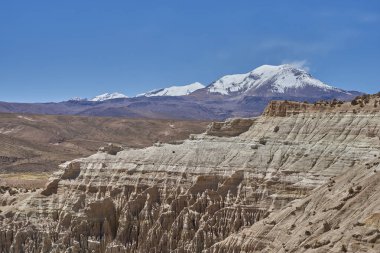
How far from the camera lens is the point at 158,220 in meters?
57.2

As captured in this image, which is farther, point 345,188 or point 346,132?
point 346,132

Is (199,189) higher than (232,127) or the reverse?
the reverse

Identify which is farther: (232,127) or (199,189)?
(232,127)

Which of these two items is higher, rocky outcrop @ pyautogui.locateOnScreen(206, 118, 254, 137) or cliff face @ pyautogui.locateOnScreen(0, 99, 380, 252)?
rocky outcrop @ pyautogui.locateOnScreen(206, 118, 254, 137)

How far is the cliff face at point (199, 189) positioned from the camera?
51.2 m

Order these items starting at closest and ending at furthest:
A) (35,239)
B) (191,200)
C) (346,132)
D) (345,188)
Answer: (345,188), (346,132), (191,200), (35,239)

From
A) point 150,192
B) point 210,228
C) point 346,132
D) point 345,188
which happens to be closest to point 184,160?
point 150,192

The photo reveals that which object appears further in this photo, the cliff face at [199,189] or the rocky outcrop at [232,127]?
the rocky outcrop at [232,127]

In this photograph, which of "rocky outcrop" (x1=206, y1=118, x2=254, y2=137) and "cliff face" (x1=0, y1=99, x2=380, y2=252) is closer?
"cliff face" (x1=0, y1=99, x2=380, y2=252)

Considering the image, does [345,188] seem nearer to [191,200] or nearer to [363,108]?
[363,108]

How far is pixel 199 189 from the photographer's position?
187ft

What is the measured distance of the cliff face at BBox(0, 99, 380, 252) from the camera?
168ft

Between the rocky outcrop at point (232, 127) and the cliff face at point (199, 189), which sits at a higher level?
the rocky outcrop at point (232, 127)

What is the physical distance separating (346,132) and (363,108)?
8.67 feet
